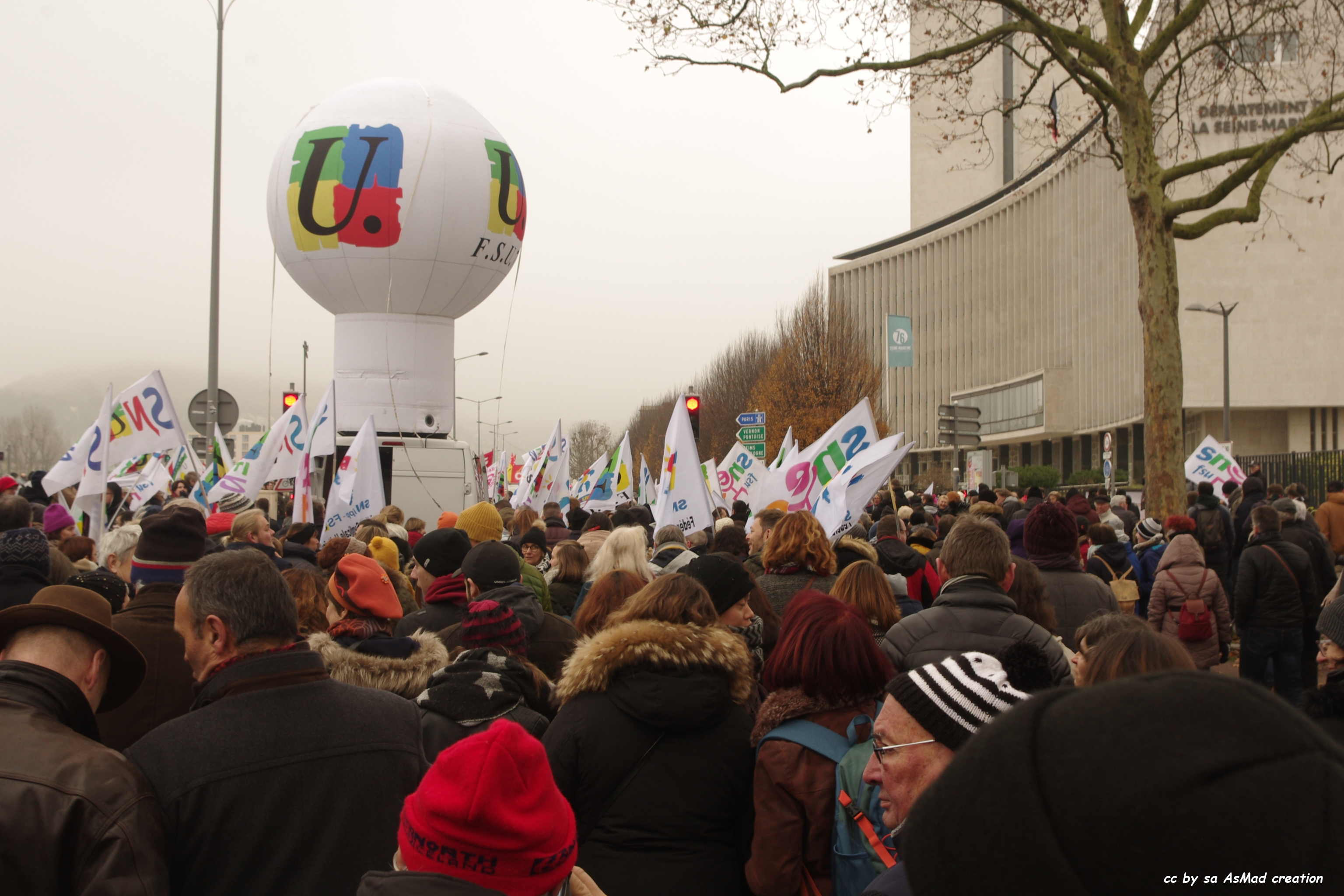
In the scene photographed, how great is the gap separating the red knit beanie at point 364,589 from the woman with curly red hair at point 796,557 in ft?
7.37

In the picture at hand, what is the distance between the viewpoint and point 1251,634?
8086 millimetres

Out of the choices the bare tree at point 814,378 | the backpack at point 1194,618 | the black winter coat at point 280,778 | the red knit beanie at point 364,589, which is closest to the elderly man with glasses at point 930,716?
the black winter coat at point 280,778

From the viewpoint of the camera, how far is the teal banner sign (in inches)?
1040

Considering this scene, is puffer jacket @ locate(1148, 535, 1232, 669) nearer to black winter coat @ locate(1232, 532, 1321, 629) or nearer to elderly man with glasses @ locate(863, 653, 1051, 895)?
black winter coat @ locate(1232, 532, 1321, 629)

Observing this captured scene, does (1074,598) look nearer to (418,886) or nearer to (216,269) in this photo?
→ (418,886)

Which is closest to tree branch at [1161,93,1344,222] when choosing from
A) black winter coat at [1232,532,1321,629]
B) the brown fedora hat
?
black winter coat at [1232,532,1321,629]

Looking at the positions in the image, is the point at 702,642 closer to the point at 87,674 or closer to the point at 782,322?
the point at 87,674

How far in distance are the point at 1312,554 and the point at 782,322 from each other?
43361 mm

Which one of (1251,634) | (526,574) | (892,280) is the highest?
(892,280)

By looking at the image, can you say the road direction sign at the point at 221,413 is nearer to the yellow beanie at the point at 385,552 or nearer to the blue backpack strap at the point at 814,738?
the yellow beanie at the point at 385,552

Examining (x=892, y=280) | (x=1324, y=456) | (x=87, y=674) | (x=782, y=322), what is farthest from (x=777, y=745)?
(x=892, y=280)

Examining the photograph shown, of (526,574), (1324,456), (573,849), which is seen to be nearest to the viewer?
(573,849)

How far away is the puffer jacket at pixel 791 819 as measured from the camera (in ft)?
10.5

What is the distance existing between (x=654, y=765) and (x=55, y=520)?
7.12 metres
